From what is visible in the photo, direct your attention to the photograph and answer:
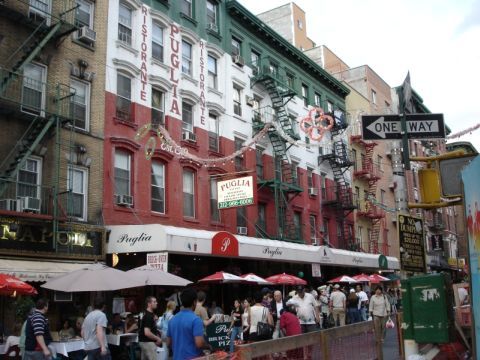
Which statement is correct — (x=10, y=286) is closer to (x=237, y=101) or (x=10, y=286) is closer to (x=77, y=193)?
(x=77, y=193)

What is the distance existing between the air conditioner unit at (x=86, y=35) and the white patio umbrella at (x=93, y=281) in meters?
8.91

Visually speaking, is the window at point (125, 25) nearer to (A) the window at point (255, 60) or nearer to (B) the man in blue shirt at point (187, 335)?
(A) the window at point (255, 60)

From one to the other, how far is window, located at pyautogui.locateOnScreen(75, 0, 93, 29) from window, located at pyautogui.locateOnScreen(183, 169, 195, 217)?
7153 millimetres

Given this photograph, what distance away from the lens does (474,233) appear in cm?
535

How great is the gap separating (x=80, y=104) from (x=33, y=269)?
6.28 metres

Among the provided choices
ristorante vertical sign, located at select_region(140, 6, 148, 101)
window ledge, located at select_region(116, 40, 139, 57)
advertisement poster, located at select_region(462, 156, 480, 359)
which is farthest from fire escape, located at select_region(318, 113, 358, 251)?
advertisement poster, located at select_region(462, 156, 480, 359)

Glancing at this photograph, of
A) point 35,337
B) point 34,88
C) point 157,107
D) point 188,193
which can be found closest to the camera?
point 35,337

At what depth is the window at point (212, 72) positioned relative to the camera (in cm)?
2646

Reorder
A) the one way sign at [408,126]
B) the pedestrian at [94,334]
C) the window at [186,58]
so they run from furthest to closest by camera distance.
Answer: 1. the window at [186,58]
2. the pedestrian at [94,334]
3. the one way sign at [408,126]

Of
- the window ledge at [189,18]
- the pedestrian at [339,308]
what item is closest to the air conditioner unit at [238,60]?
the window ledge at [189,18]

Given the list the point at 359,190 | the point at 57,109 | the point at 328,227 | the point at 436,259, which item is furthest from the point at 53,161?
the point at 436,259

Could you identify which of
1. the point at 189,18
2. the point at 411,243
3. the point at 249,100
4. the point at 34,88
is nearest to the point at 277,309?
the point at 411,243

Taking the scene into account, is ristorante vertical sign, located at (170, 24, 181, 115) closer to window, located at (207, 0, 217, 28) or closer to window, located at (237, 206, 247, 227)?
window, located at (207, 0, 217, 28)

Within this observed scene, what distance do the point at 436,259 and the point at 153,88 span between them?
3874 centimetres
